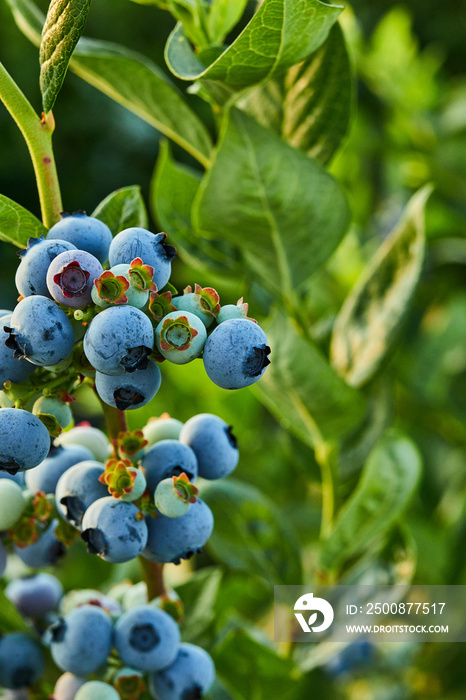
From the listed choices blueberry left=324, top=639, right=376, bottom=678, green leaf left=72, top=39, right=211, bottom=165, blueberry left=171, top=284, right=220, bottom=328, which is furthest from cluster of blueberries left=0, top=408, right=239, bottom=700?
blueberry left=324, top=639, right=376, bottom=678

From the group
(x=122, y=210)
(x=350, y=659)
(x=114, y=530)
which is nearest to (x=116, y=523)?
(x=114, y=530)

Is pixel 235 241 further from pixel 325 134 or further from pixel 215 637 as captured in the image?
pixel 215 637

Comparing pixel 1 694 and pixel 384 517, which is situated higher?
pixel 384 517

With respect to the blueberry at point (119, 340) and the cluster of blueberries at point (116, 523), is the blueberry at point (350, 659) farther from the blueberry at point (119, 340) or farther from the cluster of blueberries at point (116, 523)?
the blueberry at point (119, 340)

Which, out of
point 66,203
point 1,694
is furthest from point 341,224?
point 66,203

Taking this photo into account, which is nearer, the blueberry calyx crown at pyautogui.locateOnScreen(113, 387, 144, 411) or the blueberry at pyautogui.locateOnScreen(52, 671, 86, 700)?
the blueberry calyx crown at pyautogui.locateOnScreen(113, 387, 144, 411)

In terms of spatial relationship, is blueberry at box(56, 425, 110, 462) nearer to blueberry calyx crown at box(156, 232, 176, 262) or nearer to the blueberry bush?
the blueberry bush

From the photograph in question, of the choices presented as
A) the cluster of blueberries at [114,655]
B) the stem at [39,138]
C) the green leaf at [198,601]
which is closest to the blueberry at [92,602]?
the cluster of blueberries at [114,655]
